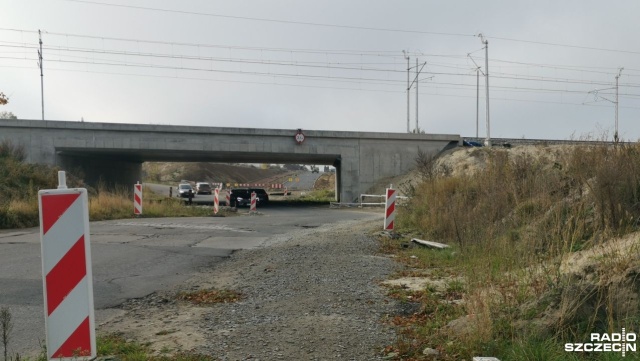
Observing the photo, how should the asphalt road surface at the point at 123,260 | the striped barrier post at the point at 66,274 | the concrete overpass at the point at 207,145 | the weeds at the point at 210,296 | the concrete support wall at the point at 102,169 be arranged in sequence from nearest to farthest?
the striped barrier post at the point at 66,274, the asphalt road surface at the point at 123,260, the weeds at the point at 210,296, the concrete overpass at the point at 207,145, the concrete support wall at the point at 102,169

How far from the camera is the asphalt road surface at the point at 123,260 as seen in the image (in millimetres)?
6203

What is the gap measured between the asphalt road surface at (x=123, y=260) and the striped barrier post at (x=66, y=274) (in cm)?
111

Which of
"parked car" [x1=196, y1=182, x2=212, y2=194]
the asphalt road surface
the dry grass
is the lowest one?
"parked car" [x1=196, y1=182, x2=212, y2=194]

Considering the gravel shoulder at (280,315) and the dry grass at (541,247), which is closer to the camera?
the dry grass at (541,247)

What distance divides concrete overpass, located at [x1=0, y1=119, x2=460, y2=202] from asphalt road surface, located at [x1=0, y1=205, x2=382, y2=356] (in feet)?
66.1

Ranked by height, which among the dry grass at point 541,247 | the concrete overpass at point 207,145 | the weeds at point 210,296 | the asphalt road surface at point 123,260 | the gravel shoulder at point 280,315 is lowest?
the asphalt road surface at point 123,260

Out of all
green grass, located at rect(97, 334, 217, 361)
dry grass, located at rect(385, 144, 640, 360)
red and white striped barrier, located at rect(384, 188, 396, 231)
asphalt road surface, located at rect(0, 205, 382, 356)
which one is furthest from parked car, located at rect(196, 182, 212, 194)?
green grass, located at rect(97, 334, 217, 361)

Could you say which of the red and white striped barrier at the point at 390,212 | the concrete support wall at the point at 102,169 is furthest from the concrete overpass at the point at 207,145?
the red and white striped barrier at the point at 390,212

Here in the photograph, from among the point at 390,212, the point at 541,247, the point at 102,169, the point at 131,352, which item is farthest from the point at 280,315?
the point at 102,169

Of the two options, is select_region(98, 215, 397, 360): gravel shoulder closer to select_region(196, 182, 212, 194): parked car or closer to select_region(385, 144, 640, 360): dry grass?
select_region(385, 144, 640, 360): dry grass

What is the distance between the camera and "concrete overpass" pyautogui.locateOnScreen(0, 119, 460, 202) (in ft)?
115

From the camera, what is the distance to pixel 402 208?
1675 centimetres

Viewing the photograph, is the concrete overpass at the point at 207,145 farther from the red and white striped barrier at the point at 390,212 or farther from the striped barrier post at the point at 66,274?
the striped barrier post at the point at 66,274

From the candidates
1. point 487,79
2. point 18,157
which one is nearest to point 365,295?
point 18,157
